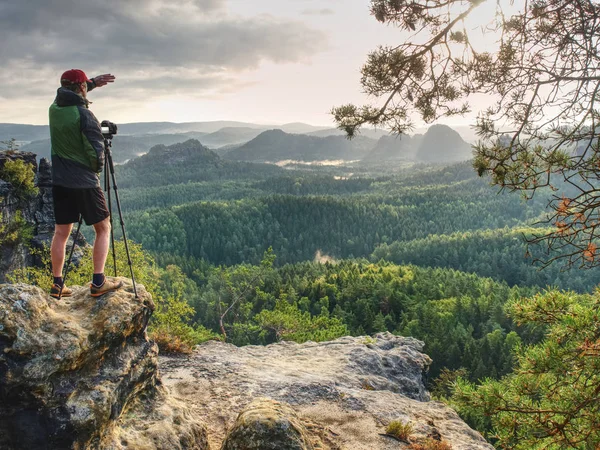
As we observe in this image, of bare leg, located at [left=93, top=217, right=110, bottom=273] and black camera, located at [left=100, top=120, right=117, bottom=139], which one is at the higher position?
black camera, located at [left=100, top=120, right=117, bottom=139]

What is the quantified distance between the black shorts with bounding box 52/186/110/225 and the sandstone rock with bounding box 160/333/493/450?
6533 mm

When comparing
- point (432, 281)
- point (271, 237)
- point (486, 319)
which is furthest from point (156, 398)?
Answer: point (271, 237)

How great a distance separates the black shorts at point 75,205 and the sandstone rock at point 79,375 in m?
1.55

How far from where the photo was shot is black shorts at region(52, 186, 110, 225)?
26.7 feet

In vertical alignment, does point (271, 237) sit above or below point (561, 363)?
below

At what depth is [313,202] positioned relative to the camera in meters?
184

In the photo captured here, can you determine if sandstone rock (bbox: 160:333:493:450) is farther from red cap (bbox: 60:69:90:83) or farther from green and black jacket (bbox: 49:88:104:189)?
red cap (bbox: 60:69:90:83)

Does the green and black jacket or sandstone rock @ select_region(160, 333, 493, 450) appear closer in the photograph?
the green and black jacket

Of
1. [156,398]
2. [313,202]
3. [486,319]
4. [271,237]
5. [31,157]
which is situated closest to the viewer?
[156,398]

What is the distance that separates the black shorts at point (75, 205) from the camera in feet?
26.7

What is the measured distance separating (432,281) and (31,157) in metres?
72.0

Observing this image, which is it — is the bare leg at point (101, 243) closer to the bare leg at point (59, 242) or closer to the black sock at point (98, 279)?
the black sock at point (98, 279)

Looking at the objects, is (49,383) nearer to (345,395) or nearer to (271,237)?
(345,395)

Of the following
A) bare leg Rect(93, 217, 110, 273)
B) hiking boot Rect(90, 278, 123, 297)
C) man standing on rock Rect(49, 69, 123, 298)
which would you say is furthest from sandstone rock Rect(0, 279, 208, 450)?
man standing on rock Rect(49, 69, 123, 298)
